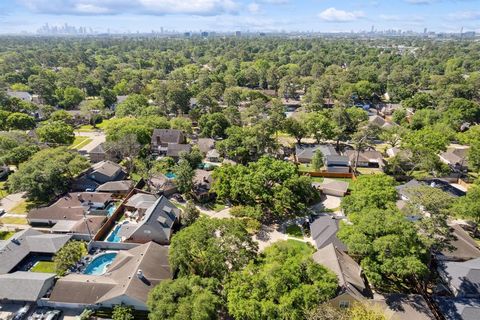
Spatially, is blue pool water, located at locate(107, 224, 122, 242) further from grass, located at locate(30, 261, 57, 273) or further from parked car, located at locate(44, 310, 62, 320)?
parked car, located at locate(44, 310, 62, 320)

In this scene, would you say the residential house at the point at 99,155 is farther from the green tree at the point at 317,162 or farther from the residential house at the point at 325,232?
the residential house at the point at 325,232

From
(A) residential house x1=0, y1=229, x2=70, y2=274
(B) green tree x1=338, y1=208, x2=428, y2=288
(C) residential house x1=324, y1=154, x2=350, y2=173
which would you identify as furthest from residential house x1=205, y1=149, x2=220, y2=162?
(B) green tree x1=338, y1=208, x2=428, y2=288

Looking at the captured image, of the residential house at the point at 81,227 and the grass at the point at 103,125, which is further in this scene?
the grass at the point at 103,125

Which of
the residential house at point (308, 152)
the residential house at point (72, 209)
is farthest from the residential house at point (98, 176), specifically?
the residential house at point (308, 152)

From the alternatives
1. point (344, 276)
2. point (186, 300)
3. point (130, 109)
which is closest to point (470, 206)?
point (344, 276)

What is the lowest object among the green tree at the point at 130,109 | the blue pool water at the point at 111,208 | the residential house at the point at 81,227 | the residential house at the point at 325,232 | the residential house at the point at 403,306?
the blue pool water at the point at 111,208

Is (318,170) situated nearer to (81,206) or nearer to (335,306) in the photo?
(335,306)
